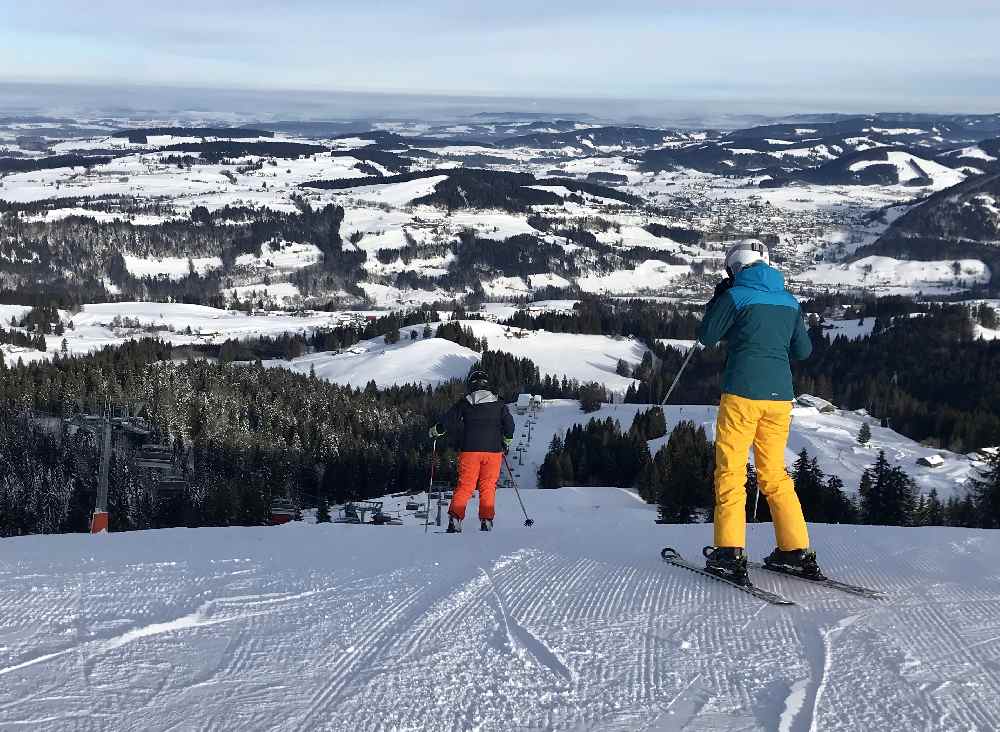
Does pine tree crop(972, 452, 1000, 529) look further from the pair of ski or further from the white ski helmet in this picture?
the white ski helmet

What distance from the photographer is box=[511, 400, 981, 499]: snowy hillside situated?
2023 inches

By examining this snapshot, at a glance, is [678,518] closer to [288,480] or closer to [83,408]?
[288,480]

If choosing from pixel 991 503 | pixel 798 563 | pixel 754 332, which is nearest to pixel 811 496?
pixel 991 503

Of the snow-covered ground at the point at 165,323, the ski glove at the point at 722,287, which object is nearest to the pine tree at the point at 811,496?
the ski glove at the point at 722,287

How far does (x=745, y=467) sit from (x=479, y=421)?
4.58m

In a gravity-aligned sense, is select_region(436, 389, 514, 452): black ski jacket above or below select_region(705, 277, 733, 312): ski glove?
below

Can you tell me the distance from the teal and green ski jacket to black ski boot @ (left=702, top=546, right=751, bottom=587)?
120 cm

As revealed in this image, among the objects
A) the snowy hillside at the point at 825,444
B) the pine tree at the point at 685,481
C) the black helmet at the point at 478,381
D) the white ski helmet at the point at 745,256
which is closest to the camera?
the white ski helmet at the point at 745,256

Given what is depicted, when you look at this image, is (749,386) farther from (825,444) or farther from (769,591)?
(825,444)

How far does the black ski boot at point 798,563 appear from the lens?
20.5ft

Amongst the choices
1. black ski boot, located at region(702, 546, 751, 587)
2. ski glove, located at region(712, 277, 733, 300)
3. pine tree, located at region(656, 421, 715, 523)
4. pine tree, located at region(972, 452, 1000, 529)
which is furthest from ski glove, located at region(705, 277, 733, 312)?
pine tree, located at region(972, 452, 1000, 529)

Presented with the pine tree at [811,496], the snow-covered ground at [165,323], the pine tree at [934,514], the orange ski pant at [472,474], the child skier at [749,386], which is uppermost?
the child skier at [749,386]

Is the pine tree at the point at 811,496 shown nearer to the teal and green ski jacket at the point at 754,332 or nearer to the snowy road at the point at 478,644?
the snowy road at the point at 478,644

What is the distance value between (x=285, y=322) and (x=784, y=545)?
142m
